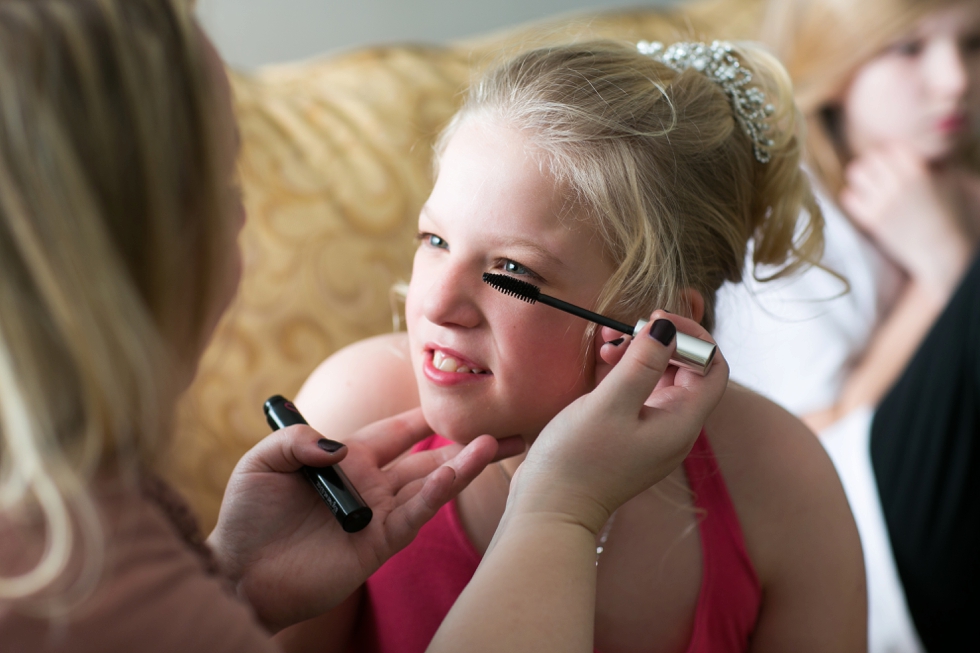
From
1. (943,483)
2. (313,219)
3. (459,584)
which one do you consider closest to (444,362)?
(459,584)

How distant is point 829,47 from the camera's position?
4.76 feet

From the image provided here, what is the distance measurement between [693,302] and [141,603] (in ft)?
1.65

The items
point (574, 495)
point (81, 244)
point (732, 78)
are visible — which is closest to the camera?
point (81, 244)

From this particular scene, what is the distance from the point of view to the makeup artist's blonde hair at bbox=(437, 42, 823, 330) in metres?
0.65

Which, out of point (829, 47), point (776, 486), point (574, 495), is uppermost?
point (829, 47)

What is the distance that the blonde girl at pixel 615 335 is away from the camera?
641 mm

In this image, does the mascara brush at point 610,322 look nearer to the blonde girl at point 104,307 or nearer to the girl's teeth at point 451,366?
the girl's teeth at point 451,366

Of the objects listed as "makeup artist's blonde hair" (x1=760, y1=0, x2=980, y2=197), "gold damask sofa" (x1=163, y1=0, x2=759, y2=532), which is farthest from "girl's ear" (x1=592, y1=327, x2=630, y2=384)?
"makeup artist's blonde hair" (x1=760, y1=0, x2=980, y2=197)

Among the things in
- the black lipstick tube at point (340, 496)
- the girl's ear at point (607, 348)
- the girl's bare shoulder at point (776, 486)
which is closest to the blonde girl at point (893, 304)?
the girl's bare shoulder at point (776, 486)

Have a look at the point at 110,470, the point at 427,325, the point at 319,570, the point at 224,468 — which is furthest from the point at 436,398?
the point at 224,468

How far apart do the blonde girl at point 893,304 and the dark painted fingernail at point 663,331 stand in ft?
1.21

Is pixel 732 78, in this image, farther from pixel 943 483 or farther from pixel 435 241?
pixel 943 483

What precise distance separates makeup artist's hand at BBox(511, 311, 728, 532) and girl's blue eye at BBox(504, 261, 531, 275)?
125mm

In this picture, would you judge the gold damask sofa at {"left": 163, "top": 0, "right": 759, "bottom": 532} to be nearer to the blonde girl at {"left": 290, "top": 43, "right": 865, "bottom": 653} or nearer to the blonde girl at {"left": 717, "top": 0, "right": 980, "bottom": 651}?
the blonde girl at {"left": 290, "top": 43, "right": 865, "bottom": 653}
